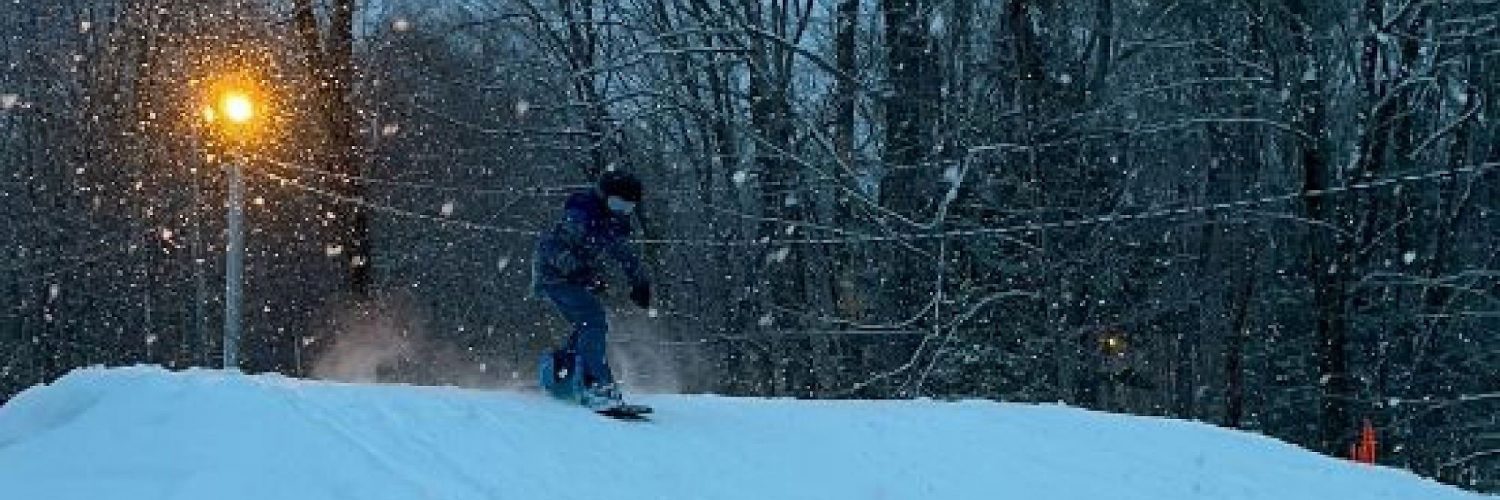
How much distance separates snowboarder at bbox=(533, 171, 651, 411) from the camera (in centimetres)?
1025

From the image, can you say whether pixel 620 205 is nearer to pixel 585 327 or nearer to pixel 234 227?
pixel 585 327

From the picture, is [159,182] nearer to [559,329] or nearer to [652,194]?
[559,329]

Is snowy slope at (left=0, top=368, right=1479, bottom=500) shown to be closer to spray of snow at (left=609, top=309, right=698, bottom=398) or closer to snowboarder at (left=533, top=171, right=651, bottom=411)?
snowboarder at (left=533, top=171, right=651, bottom=411)

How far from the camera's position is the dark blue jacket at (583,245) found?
10.3 metres

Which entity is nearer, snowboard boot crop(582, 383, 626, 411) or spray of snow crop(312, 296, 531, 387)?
snowboard boot crop(582, 383, 626, 411)

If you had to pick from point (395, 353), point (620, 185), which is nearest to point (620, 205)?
point (620, 185)

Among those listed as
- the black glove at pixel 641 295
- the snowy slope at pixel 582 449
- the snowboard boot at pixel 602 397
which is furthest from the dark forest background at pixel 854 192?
the snowboard boot at pixel 602 397

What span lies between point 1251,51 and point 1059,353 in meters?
5.91

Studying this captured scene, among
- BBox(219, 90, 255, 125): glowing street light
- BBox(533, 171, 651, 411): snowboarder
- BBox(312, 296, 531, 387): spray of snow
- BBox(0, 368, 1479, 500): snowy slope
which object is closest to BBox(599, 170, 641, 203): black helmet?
BBox(533, 171, 651, 411): snowboarder

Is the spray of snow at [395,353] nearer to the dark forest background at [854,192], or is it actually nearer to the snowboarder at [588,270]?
the dark forest background at [854,192]

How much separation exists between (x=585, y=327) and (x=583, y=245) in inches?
20.5

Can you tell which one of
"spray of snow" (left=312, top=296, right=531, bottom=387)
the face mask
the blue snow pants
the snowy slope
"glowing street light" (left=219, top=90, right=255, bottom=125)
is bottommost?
"spray of snow" (left=312, top=296, right=531, bottom=387)

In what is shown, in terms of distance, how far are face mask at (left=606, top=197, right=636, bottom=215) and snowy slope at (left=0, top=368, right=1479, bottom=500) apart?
4.21ft

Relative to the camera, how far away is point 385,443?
319 inches
